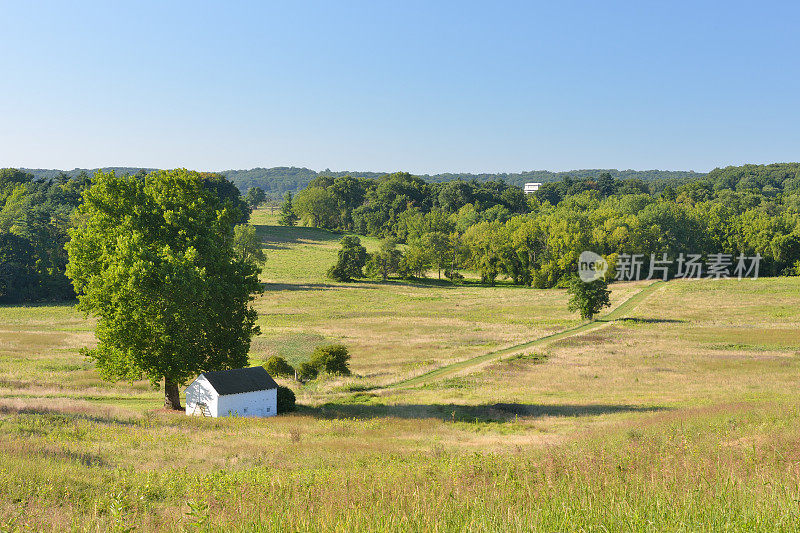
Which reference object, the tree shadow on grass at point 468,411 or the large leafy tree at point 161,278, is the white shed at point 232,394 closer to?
the large leafy tree at point 161,278

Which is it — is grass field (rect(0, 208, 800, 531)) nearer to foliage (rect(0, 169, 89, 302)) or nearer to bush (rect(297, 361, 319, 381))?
bush (rect(297, 361, 319, 381))

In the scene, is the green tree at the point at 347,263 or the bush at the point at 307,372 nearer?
the bush at the point at 307,372

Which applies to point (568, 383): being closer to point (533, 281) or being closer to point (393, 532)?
point (393, 532)

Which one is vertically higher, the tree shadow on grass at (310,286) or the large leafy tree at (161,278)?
the large leafy tree at (161,278)

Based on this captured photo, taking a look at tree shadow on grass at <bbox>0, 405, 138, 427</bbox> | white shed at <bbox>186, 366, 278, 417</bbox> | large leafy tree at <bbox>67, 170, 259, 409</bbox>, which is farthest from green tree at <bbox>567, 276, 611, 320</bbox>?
tree shadow on grass at <bbox>0, 405, 138, 427</bbox>

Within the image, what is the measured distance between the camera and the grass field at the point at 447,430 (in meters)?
7.39

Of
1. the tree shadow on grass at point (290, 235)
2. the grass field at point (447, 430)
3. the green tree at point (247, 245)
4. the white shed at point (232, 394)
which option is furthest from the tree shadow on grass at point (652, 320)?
the tree shadow on grass at point (290, 235)

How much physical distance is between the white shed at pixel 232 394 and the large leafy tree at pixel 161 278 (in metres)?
1.19

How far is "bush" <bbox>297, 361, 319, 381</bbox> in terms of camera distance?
163ft

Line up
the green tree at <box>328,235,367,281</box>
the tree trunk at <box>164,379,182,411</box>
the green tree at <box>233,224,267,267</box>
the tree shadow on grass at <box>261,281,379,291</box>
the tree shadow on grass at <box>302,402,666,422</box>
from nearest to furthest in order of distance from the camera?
1. the tree shadow on grass at <box>302,402,666,422</box>
2. the tree trunk at <box>164,379,182,411</box>
3. the tree shadow on grass at <box>261,281,379,291</box>
4. the green tree at <box>233,224,267,267</box>
5. the green tree at <box>328,235,367,281</box>

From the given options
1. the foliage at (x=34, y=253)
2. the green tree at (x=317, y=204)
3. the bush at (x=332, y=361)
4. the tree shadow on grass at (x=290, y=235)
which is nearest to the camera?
the bush at (x=332, y=361)

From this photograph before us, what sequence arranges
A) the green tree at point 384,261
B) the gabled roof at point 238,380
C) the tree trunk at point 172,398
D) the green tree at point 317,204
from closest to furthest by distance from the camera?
the gabled roof at point 238,380
the tree trunk at point 172,398
the green tree at point 384,261
the green tree at point 317,204

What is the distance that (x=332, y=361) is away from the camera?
166ft

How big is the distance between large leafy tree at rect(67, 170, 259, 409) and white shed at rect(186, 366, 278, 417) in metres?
1.19
